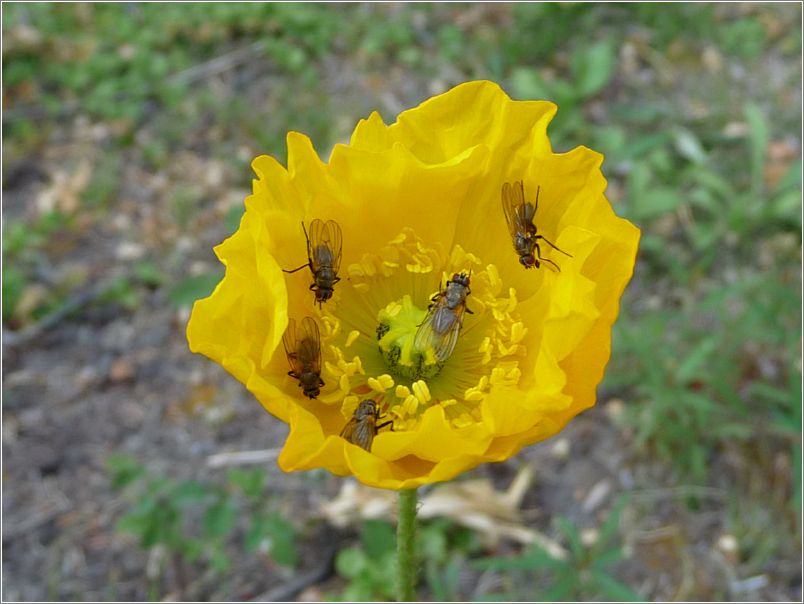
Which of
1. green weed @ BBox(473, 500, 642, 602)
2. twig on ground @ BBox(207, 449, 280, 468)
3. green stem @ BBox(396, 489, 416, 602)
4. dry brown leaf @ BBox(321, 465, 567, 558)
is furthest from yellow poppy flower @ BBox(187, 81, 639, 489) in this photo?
twig on ground @ BBox(207, 449, 280, 468)

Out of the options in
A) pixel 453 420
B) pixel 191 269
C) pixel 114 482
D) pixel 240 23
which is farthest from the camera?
pixel 240 23

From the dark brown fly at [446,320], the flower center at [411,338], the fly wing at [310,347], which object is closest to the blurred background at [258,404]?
the flower center at [411,338]

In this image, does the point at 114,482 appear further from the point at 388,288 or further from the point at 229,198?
the point at 229,198

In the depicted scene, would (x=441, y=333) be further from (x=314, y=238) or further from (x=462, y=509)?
(x=462, y=509)

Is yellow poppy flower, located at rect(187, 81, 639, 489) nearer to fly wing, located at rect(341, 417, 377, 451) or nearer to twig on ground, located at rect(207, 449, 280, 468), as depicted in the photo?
fly wing, located at rect(341, 417, 377, 451)

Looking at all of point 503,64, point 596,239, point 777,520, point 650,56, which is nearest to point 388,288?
point 596,239

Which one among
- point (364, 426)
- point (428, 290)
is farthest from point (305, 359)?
point (428, 290)

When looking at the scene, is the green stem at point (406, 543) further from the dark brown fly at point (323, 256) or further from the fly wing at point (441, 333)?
the dark brown fly at point (323, 256)
